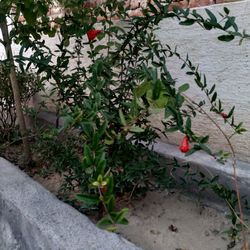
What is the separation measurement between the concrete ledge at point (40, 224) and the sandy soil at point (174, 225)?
39 centimetres

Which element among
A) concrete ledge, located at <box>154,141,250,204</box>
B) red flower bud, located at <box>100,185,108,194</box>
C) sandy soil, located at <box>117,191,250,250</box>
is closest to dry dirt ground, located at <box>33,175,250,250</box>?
sandy soil, located at <box>117,191,250,250</box>

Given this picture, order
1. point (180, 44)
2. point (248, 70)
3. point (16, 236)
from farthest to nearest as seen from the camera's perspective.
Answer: point (180, 44) < point (248, 70) < point (16, 236)

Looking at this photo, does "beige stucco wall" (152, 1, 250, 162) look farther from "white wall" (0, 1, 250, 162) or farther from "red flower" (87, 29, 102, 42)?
"red flower" (87, 29, 102, 42)

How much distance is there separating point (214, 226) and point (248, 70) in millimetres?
886

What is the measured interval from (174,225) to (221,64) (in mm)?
999

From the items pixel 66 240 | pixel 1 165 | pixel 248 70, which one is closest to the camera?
pixel 66 240

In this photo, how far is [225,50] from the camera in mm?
2287

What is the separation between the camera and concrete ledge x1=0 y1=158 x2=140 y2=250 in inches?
57.3

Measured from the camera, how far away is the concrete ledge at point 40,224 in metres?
1.46

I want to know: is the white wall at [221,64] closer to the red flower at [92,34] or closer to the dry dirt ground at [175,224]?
the dry dirt ground at [175,224]

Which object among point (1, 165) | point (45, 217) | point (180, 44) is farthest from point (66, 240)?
point (180, 44)

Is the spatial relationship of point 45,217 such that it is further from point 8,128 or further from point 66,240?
point 8,128

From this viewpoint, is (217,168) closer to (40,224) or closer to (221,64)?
(221,64)

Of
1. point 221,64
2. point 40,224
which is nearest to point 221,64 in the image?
point 221,64
